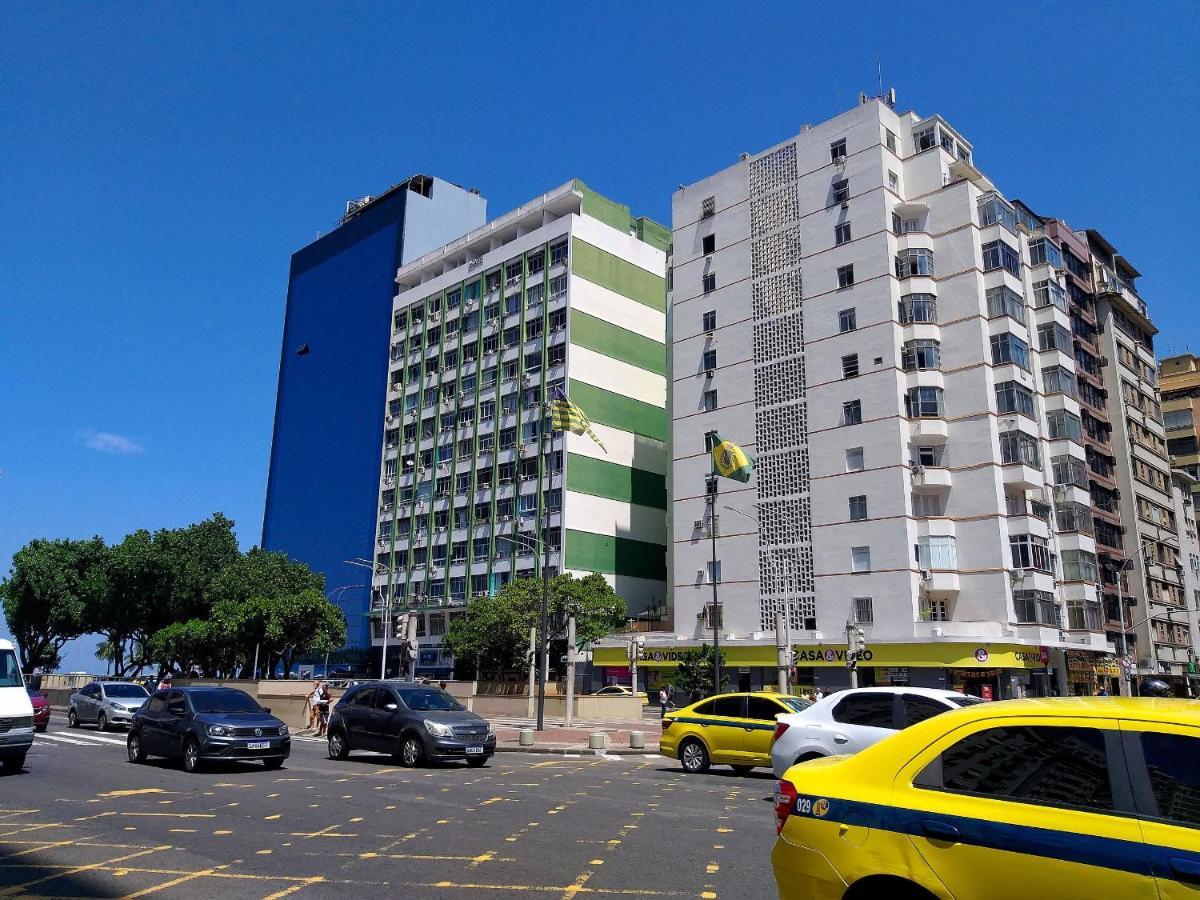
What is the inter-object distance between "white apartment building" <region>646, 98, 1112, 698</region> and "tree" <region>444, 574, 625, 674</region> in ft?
19.6

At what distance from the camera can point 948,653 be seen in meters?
44.8

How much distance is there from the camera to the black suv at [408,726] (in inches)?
722

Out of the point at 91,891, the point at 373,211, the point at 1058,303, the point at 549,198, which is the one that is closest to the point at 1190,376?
the point at 1058,303

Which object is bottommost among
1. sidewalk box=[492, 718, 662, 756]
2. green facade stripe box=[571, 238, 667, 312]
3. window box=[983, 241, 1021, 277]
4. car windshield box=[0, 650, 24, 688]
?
sidewalk box=[492, 718, 662, 756]

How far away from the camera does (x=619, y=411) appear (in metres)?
72.4

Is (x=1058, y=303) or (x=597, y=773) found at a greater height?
(x=1058, y=303)

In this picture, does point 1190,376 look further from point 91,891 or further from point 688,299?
point 91,891

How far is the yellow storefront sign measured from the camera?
145 ft

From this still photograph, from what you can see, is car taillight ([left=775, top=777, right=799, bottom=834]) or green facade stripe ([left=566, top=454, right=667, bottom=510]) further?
green facade stripe ([left=566, top=454, right=667, bottom=510])

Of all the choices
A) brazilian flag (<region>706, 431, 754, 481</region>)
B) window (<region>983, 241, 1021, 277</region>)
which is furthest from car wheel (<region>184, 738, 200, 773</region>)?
window (<region>983, 241, 1021, 277</region>)

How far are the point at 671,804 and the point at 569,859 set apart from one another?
4555 millimetres

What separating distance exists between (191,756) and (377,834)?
8.32 meters

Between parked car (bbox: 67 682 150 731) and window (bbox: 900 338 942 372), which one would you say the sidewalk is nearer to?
parked car (bbox: 67 682 150 731)

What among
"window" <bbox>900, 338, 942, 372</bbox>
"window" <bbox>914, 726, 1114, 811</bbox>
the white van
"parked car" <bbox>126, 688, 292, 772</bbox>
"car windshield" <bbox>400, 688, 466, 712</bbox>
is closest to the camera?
"window" <bbox>914, 726, 1114, 811</bbox>
